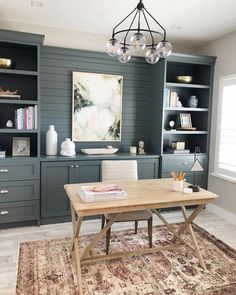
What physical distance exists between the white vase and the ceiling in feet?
4.65

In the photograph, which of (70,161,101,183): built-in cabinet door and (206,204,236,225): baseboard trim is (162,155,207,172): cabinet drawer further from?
(70,161,101,183): built-in cabinet door

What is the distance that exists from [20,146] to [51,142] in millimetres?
397

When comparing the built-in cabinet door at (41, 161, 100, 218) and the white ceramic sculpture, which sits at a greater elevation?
the white ceramic sculpture

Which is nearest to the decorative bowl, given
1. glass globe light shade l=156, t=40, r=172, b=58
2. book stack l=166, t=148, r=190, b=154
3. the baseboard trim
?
book stack l=166, t=148, r=190, b=154

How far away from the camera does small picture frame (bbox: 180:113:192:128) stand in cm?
426

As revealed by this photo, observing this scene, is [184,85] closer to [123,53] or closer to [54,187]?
[123,53]

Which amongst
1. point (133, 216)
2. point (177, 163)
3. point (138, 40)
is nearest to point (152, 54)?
point (138, 40)

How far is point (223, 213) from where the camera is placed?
3926 mm

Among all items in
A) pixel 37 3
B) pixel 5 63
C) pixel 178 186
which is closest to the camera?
pixel 178 186

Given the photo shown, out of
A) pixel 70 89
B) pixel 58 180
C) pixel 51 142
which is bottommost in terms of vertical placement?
pixel 58 180

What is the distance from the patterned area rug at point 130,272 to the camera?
7.20 ft

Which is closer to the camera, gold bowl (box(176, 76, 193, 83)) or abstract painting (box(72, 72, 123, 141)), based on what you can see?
abstract painting (box(72, 72, 123, 141))

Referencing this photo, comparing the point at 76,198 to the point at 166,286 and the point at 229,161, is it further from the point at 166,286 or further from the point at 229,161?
the point at 229,161

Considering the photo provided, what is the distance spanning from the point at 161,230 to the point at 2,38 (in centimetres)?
300
